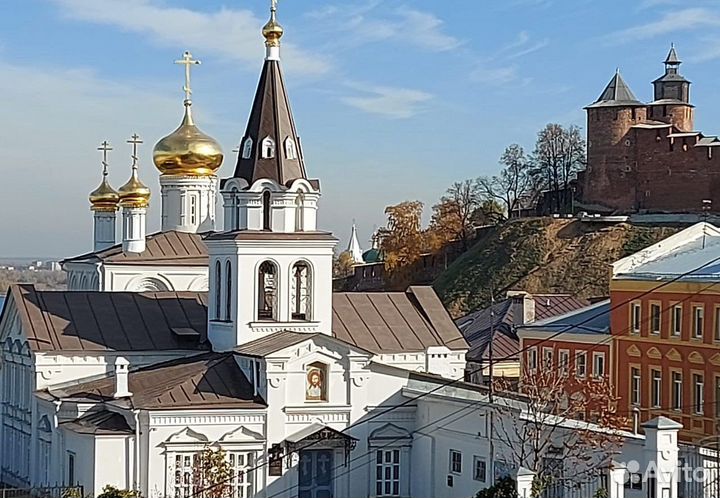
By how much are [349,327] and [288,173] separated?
3.74m

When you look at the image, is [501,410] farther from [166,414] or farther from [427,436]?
[166,414]

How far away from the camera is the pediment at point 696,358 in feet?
79.8

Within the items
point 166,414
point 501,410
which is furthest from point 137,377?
point 501,410

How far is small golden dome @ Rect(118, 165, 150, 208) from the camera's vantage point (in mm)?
36438

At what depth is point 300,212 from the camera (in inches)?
1017

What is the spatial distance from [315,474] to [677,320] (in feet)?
22.0

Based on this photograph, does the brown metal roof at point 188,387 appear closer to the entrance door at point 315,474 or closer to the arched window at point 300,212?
the entrance door at point 315,474

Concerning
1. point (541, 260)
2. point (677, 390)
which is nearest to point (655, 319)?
point (677, 390)

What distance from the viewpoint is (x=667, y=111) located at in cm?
5981

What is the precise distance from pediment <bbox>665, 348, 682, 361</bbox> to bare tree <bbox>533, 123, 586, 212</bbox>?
43165mm

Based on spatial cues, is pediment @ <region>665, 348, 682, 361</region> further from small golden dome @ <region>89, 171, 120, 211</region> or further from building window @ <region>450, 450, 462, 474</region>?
small golden dome @ <region>89, 171, 120, 211</region>

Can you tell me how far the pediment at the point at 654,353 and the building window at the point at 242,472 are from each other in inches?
282

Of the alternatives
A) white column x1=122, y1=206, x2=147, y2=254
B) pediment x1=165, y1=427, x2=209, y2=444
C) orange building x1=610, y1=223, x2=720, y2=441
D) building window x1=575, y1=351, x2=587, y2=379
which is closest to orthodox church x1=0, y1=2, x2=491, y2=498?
pediment x1=165, y1=427, x2=209, y2=444

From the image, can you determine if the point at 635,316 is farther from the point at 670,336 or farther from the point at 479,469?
the point at 479,469
